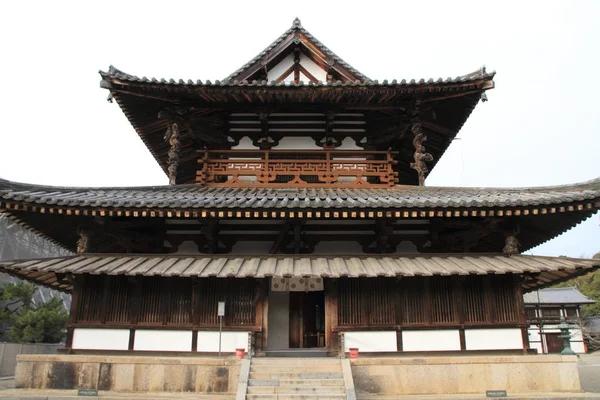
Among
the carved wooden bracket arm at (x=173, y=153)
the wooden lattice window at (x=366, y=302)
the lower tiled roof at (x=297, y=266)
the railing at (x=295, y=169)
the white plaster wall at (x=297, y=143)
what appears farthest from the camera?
the white plaster wall at (x=297, y=143)

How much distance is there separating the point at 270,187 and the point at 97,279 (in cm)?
606

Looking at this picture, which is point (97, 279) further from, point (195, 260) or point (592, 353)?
point (592, 353)

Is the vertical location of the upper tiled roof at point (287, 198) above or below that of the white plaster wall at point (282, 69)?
below

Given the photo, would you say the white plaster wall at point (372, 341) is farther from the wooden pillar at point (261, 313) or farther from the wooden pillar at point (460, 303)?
the wooden pillar at point (261, 313)

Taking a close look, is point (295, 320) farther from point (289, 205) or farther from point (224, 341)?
point (289, 205)

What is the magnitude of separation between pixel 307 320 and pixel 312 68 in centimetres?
987

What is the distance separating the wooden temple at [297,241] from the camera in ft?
38.1

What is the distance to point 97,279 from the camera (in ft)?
41.7

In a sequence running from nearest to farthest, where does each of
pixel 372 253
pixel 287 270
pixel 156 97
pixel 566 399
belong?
pixel 566 399 < pixel 287 270 < pixel 372 253 < pixel 156 97

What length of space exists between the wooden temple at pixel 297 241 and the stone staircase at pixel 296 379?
122 cm

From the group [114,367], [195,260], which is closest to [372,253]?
[195,260]

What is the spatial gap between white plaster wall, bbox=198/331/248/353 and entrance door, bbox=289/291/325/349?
97.0 inches

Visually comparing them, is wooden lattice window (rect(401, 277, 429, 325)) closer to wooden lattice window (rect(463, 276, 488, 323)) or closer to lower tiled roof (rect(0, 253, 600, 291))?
lower tiled roof (rect(0, 253, 600, 291))

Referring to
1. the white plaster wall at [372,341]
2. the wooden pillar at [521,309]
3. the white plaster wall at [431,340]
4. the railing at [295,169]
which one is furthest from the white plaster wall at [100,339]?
the wooden pillar at [521,309]
